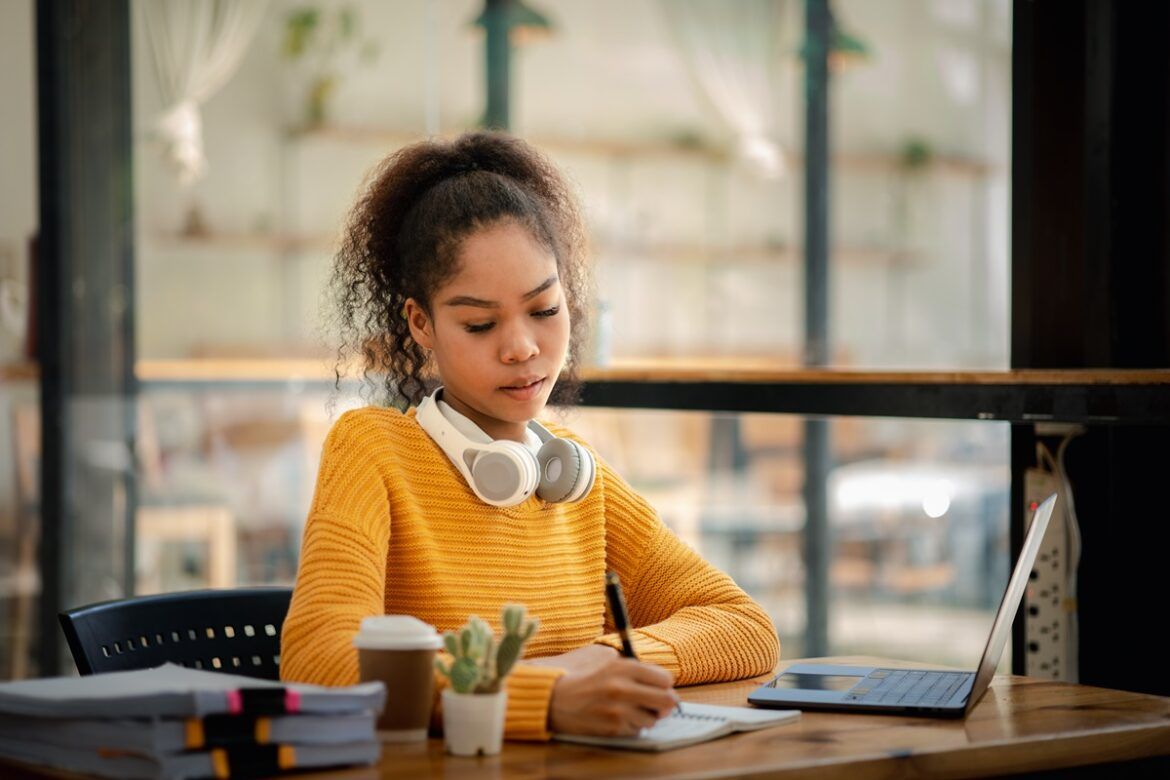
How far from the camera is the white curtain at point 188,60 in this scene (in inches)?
178

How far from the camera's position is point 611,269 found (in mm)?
4906

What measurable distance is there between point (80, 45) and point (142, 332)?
31.8 inches

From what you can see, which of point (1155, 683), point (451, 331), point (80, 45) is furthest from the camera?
point (80, 45)

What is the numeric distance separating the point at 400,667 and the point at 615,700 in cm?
18

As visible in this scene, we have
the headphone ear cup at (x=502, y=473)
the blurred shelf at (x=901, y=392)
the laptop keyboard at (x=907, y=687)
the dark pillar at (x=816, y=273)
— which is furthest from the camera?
the dark pillar at (x=816, y=273)

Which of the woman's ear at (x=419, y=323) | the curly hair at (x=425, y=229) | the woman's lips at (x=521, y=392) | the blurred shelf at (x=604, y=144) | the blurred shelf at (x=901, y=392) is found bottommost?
the blurred shelf at (x=901, y=392)

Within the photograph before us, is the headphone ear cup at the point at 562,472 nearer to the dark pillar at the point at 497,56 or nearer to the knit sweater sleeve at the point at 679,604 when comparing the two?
the knit sweater sleeve at the point at 679,604

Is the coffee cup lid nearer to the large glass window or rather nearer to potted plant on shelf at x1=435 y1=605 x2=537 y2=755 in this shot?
potted plant on shelf at x1=435 y1=605 x2=537 y2=755

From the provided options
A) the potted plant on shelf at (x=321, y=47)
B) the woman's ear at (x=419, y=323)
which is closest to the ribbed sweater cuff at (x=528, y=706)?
the woman's ear at (x=419, y=323)

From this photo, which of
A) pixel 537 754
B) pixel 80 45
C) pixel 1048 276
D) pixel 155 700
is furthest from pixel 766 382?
pixel 80 45

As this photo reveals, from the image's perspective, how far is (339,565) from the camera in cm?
149

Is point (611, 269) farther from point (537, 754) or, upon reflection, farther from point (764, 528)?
point (537, 754)

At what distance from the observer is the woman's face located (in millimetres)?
1690

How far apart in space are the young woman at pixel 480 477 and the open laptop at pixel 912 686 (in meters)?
0.11
